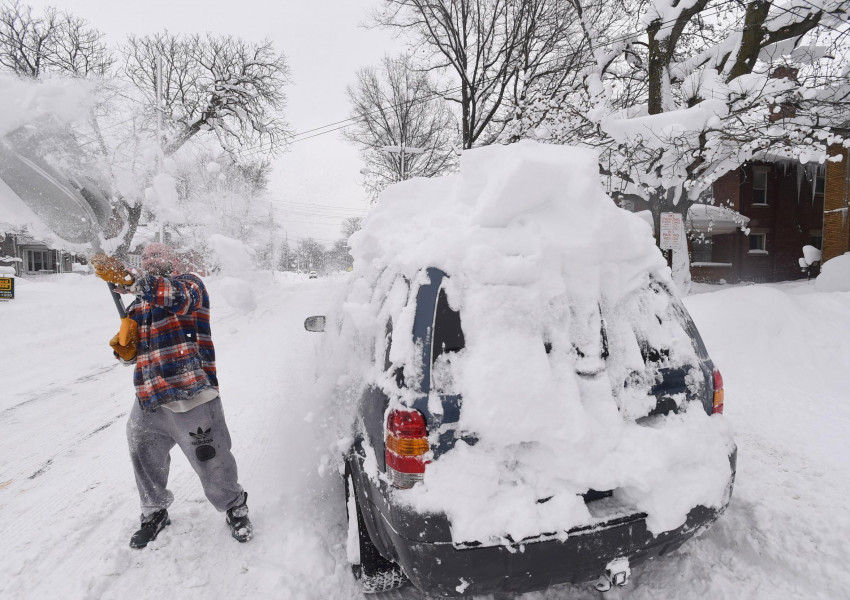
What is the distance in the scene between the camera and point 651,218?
10.3 meters

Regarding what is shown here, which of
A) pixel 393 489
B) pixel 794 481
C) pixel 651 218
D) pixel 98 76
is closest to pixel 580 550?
pixel 393 489

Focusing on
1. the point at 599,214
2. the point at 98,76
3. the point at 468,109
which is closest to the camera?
the point at 599,214

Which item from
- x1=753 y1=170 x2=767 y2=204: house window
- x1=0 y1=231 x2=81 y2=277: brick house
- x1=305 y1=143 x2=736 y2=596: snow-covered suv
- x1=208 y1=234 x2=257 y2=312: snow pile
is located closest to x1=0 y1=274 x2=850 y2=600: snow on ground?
x1=305 y1=143 x2=736 y2=596: snow-covered suv

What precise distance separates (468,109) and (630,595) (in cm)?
1649

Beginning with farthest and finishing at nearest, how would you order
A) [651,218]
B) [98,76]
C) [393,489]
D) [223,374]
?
[98,76]
[651,218]
[223,374]
[393,489]

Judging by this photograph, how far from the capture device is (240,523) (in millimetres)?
2699

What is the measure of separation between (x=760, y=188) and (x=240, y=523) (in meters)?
27.7

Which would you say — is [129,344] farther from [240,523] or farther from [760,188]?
[760,188]

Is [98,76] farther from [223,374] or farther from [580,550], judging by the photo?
[580,550]

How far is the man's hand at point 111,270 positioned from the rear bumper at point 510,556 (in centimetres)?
171

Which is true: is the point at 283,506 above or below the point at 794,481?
below

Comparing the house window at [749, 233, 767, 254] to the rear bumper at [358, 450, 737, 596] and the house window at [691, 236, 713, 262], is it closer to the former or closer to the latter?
the house window at [691, 236, 713, 262]

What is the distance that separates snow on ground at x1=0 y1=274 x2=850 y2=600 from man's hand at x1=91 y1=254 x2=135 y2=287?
4.68 feet

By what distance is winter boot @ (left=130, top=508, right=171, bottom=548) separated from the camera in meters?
2.60
